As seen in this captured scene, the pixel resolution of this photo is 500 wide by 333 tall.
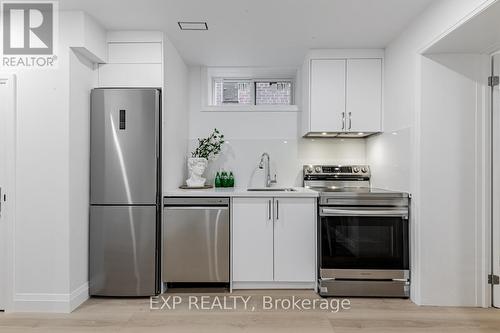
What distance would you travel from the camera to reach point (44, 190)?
103 inches

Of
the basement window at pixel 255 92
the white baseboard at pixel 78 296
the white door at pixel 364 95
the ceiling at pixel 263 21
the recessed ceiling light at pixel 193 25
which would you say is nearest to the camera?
the ceiling at pixel 263 21

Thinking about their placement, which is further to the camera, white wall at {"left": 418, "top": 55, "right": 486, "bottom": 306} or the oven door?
the oven door

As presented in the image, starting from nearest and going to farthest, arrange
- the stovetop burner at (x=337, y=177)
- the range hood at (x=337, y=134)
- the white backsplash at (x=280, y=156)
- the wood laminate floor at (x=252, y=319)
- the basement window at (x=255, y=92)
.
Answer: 1. the wood laminate floor at (x=252, y=319)
2. the range hood at (x=337, y=134)
3. the stovetop burner at (x=337, y=177)
4. the white backsplash at (x=280, y=156)
5. the basement window at (x=255, y=92)

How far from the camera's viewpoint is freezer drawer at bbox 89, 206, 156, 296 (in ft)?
9.44

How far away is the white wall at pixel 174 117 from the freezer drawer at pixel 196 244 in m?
0.36

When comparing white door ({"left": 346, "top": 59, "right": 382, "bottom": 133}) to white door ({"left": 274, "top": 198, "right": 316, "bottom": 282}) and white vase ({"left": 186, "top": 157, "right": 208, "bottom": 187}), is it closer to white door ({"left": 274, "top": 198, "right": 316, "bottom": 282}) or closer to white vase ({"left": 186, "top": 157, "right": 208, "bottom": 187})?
white door ({"left": 274, "top": 198, "right": 316, "bottom": 282})

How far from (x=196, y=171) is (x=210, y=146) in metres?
0.44

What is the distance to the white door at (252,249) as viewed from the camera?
3057 mm

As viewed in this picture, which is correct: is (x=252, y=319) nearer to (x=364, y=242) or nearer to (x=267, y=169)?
(x=364, y=242)

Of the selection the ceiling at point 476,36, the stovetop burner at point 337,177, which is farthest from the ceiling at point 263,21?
the stovetop burner at point 337,177

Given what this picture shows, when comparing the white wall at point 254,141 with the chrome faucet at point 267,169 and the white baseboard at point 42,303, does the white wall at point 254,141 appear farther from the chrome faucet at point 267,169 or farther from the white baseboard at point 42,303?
the white baseboard at point 42,303

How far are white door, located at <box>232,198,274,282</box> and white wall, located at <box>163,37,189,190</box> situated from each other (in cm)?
75

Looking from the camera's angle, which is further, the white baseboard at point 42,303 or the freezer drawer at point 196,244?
the freezer drawer at point 196,244

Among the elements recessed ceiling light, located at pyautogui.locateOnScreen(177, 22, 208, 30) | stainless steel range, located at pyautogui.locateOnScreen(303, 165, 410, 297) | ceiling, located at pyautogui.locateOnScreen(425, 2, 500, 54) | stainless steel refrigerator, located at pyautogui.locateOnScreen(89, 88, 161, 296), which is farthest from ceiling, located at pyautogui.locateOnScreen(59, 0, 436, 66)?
stainless steel range, located at pyautogui.locateOnScreen(303, 165, 410, 297)
